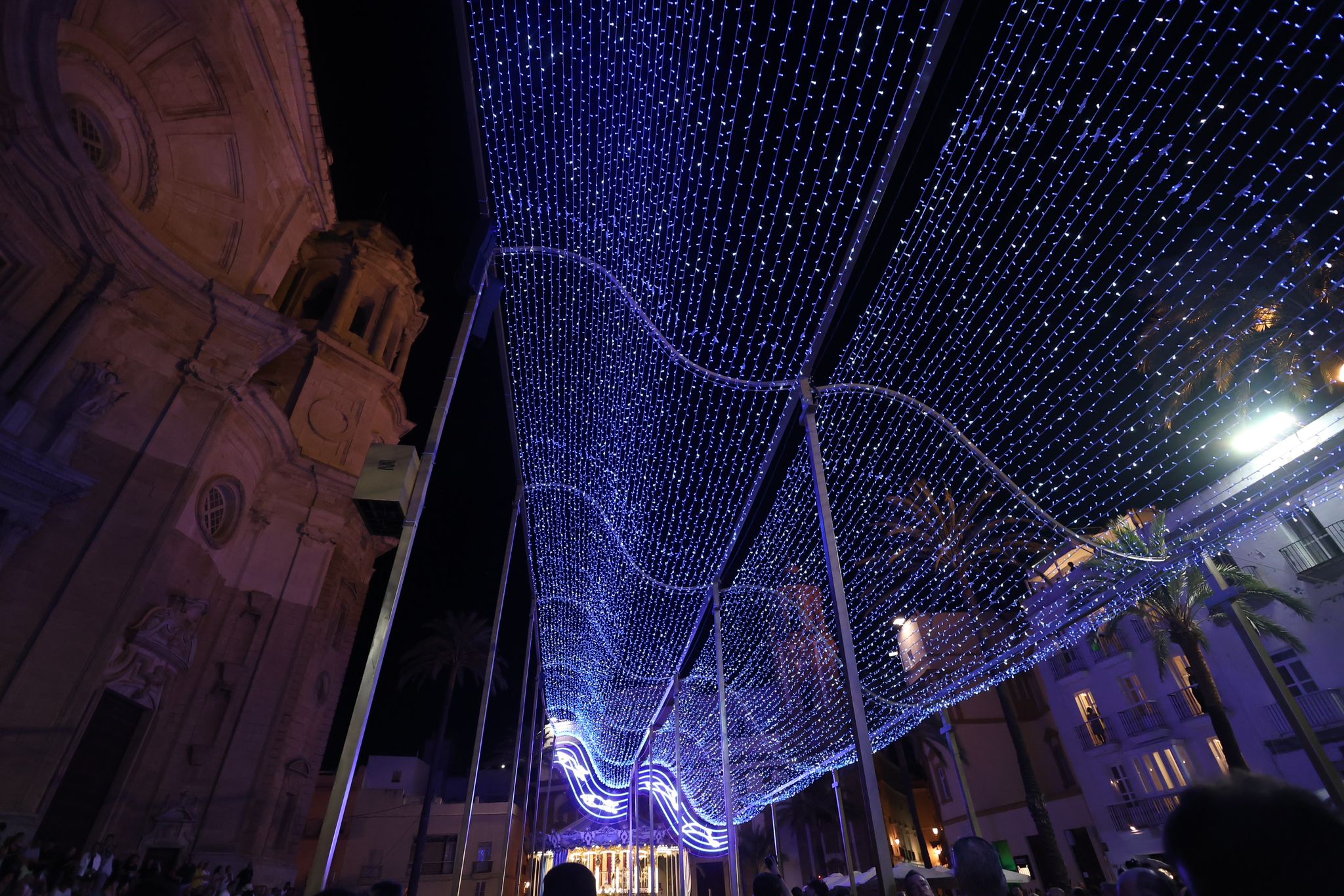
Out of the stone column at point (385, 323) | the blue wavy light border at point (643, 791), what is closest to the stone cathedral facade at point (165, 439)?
the stone column at point (385, 323)

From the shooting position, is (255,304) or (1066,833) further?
(1066,833)

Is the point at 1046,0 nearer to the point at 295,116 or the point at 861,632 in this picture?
the point at 861,632

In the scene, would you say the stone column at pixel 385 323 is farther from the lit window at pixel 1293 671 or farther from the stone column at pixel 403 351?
the lit window at pixel 1293 671

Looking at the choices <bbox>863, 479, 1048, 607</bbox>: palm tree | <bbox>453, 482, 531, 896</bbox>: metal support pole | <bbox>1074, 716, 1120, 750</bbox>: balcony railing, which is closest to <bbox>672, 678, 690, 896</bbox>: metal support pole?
<bbox>453, 482, 531, 896</bbox>: metal support pole

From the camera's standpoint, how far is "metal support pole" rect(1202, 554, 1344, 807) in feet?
25.5

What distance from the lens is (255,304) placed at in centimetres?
1522

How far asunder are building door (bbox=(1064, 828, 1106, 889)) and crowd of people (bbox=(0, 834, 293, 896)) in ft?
81.0

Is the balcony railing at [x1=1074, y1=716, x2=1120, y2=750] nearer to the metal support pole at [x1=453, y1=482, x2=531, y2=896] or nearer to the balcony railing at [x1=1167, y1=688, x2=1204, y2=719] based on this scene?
the balcony railing at [x1=1167, y1=688, x2=1204, y2=719]

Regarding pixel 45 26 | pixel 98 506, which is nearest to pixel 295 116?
pixel 45 26

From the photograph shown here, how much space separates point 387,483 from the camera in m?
4.79

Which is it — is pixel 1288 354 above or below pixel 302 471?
below

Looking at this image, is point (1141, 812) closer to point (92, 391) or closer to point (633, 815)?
point (633, 815)

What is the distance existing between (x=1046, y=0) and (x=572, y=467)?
373 inches

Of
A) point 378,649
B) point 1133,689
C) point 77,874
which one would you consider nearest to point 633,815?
point 1133,689
